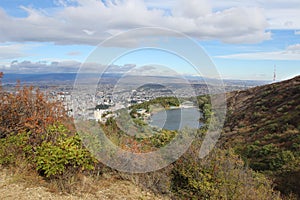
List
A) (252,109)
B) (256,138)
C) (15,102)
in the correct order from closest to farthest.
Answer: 1. (15,102)
2. (256,138)
3. (252,109)

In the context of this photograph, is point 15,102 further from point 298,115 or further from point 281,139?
point 298,115

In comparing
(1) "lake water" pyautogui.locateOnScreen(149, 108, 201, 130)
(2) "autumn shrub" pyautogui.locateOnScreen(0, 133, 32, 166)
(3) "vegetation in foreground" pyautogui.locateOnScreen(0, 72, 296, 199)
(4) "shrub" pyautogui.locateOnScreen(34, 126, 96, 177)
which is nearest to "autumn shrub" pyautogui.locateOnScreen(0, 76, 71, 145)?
(3) "vegetation in foreground" pyautogui.locateOnScreen(0, 72, 296, 199)

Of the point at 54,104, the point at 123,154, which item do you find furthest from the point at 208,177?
the point at 54,104

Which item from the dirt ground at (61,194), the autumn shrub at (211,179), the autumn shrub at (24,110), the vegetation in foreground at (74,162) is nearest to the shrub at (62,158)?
the vegetation in foreground at (74,162)

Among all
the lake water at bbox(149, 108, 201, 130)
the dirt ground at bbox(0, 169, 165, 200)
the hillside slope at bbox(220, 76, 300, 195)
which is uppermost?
the lake water at bbox(149, 108, 201, 130)

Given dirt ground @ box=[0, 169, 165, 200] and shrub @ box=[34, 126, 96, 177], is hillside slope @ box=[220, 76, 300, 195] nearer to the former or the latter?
dirt ground @ box=[0, 169, 165, 200]

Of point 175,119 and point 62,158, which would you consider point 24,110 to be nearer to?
point 62,158
